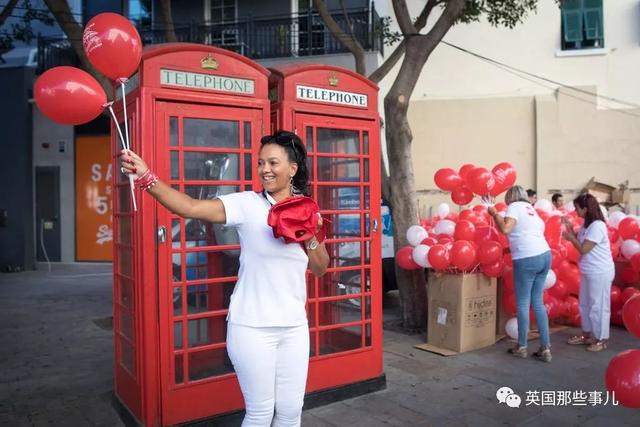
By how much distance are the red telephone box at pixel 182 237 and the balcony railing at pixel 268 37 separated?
931cm

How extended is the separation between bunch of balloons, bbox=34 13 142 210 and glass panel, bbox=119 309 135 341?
148cm

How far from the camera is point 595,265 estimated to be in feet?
18.7

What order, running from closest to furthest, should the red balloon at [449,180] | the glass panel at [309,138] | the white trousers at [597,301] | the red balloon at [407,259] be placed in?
1. the glass panel at [309,138]
2. the white trousers at [597,301]
3. the red balloon at [449,180]
4. the red balloon at [407,259]

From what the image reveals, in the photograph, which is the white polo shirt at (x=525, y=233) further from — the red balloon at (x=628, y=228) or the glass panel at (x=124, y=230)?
the glass panel at (x=124, y=230)

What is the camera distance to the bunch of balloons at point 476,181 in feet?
18.6

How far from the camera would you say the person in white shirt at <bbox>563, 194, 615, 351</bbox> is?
221 inches

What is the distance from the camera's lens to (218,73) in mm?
3717

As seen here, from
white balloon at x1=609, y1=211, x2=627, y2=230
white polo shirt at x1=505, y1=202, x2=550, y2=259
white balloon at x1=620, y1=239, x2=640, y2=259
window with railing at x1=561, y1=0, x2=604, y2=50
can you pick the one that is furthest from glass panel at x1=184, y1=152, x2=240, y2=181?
window with railing at x1=561, y1=0, x2=604, y2=50

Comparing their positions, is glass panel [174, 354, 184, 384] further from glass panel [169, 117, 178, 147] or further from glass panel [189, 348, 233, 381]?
glass panel [169, 117, 178, 147]

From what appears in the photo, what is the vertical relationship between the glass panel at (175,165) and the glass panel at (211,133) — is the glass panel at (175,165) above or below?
below

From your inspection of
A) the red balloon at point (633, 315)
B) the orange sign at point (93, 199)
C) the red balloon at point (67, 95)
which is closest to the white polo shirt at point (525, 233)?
the red balloon at point (633, 315)

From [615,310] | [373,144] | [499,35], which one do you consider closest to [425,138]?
[499,35]

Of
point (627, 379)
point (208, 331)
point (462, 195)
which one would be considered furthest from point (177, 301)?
point (462, 195)

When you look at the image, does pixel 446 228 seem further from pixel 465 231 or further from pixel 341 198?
pixel 341 198
